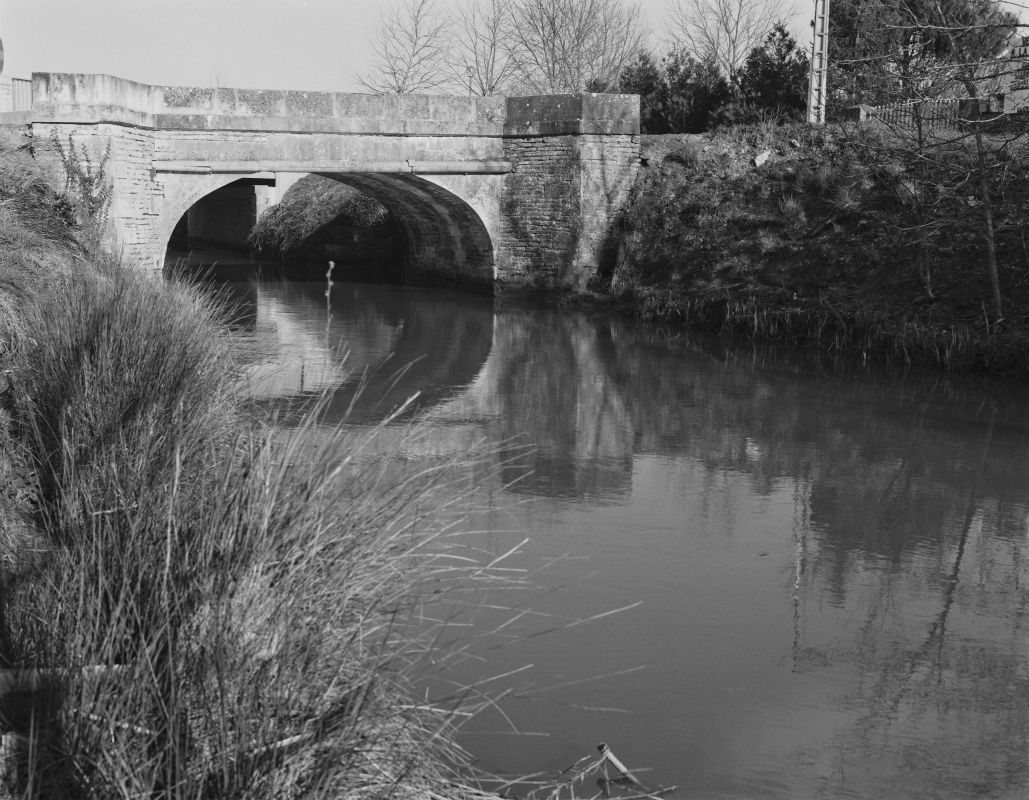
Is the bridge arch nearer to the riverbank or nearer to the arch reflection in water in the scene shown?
the arch reflection in water

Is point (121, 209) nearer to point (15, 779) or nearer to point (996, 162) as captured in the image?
point (996, 162)

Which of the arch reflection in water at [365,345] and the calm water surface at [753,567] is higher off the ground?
the arch reflection in water at [365,345]

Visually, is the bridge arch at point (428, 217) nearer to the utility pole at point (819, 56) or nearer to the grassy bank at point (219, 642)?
the utility pole at point (819, 56)

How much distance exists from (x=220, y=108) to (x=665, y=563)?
11578 millimetres

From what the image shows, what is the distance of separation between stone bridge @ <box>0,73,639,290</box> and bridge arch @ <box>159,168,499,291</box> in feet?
0.12

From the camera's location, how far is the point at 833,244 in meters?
13.7

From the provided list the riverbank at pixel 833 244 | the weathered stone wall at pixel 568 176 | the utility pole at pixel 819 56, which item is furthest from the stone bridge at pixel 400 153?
the utility pole at pixel 819 56

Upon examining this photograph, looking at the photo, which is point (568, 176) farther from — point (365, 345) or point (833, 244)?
point (365, 345)

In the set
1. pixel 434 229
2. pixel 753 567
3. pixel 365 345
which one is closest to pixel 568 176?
pixel 434 229

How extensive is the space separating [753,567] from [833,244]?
881 cm

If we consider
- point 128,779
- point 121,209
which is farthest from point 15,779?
point 121,209

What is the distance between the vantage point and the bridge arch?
50.6ft

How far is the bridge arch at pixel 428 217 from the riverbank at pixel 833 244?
2.35m

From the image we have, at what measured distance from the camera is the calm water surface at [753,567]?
12.8ft
